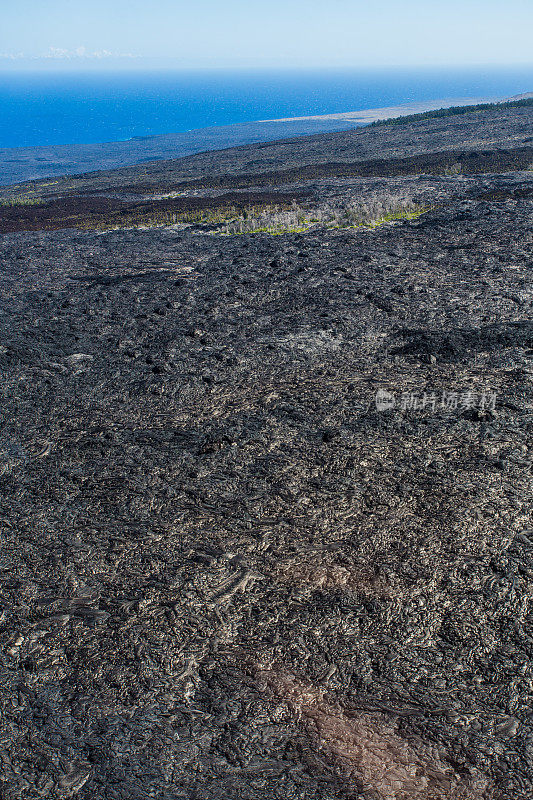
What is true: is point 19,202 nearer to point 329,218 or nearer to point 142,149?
point 329,218

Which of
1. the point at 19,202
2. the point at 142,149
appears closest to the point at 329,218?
the point at 19,202

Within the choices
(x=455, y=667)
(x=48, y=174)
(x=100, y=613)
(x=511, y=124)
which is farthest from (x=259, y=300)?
(x=48, y=174)

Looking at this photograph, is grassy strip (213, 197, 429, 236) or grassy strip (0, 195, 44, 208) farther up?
grassy strip (0, 195, 44, 208)

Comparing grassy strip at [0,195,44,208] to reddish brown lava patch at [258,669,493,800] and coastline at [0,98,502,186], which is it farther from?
reddish brown lava patch at [258,669,493,800]

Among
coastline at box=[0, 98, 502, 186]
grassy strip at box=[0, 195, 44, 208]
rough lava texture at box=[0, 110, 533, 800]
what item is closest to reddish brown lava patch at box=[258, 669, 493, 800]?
rough lava texture at box=[0, 110, 533, 800]

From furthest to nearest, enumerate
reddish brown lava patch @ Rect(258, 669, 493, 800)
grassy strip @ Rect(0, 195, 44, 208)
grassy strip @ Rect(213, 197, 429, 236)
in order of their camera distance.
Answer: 1. grassy strip @ Rect(0, 195, 44, 208)
2. grassy strip @ Rect(213, 197, 429, 236)
3. reddish brown lava patch @ Rect(258, 669, 493, 800)

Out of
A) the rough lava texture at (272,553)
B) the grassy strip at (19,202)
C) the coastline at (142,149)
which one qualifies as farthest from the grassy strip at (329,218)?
the coastline at (142,149)

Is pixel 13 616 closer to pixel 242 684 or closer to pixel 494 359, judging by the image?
pixel 242 684

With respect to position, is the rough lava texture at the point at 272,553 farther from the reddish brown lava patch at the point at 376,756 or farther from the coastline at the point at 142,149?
the coastline at the point at 142,149

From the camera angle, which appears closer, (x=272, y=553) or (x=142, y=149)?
(x=272, y=553)
